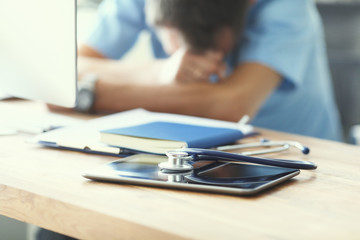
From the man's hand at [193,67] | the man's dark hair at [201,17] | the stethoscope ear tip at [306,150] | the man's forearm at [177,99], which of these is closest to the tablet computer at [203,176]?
the stethoscope ear tip at [306,150]

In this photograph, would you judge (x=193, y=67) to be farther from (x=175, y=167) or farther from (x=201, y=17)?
(x=175, y=167)

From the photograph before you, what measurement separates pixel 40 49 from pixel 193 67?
592 mm

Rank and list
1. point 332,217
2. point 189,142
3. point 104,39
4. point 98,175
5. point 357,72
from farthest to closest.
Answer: point 357,72 < point 104,39 < point 189,142 < point 98,175 < point 332,217

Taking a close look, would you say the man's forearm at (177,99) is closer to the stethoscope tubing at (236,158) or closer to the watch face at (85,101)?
the watch face at (85,101)

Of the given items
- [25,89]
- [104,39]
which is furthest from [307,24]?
[25,89]

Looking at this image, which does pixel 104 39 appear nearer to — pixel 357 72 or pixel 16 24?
pixel 16 24

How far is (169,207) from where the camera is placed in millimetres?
757

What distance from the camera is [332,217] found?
0.74 meters

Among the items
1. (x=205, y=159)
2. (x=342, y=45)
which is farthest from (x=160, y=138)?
(x=342, y=45)

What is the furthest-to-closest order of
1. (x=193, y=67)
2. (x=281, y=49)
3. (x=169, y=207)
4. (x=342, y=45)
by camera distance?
1. (x=342, y=45)
2. (x=281, y=49)
3. (x=193, y=67)
4. (x=169, y=207)

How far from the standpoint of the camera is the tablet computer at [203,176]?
821 mm

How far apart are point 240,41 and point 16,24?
815 millimetres

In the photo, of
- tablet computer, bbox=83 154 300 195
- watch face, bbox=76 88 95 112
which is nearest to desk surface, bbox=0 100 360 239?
tablet computer, bbox=83 154 300 195

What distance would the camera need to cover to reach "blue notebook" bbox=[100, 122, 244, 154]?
3.34ft
